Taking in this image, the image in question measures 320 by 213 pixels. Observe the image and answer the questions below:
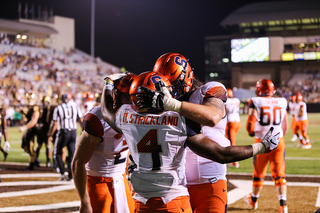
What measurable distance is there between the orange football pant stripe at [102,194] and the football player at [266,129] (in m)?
2.97

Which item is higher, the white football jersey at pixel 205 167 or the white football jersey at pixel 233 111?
the white football jersey at pixel 205 167

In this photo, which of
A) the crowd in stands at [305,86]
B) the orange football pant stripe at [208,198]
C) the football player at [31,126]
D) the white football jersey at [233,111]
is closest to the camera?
the orange football pant stripe at [208,198]

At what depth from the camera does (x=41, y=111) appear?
10188 mm

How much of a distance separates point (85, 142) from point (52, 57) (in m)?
38.3

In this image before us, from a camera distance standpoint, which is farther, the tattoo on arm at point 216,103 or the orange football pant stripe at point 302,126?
the orange football pant stripe at point 302,126

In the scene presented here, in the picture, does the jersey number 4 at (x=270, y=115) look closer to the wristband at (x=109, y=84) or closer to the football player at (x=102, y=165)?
the football player at (x=102, y=165)

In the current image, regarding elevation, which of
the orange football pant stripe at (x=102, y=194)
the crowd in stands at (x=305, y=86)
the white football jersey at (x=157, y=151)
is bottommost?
the crowd in stands at (x=305, y=86)

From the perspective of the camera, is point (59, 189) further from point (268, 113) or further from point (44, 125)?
point (268, 113)

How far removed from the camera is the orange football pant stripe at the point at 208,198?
2955 mm

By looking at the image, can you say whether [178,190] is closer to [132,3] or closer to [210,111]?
[210,111]

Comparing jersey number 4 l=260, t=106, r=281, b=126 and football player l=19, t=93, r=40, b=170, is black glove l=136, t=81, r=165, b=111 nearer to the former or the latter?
jersey number 4 l=260, t=106, r=281, b=126

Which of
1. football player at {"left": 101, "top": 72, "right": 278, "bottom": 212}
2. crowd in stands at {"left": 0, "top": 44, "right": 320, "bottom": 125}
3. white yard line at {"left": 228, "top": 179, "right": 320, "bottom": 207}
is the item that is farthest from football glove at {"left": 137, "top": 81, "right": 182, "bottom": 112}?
crowd in stands at {"left": 0, "top": 44, "right": 320, "bottom": 125}

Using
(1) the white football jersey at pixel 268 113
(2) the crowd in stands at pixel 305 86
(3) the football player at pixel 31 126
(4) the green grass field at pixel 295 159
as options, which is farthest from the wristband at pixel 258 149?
(2) the crowd in stands at pixel 305 86

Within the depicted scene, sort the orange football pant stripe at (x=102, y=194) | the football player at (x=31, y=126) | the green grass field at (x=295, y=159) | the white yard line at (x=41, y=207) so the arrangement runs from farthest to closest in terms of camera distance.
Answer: the football player at (x=31, y=126)
the green grass field at (x=295, y=159)
the white yard line at (x=41, y=207)
the orange football pant stripe at (x=102, y=194)
